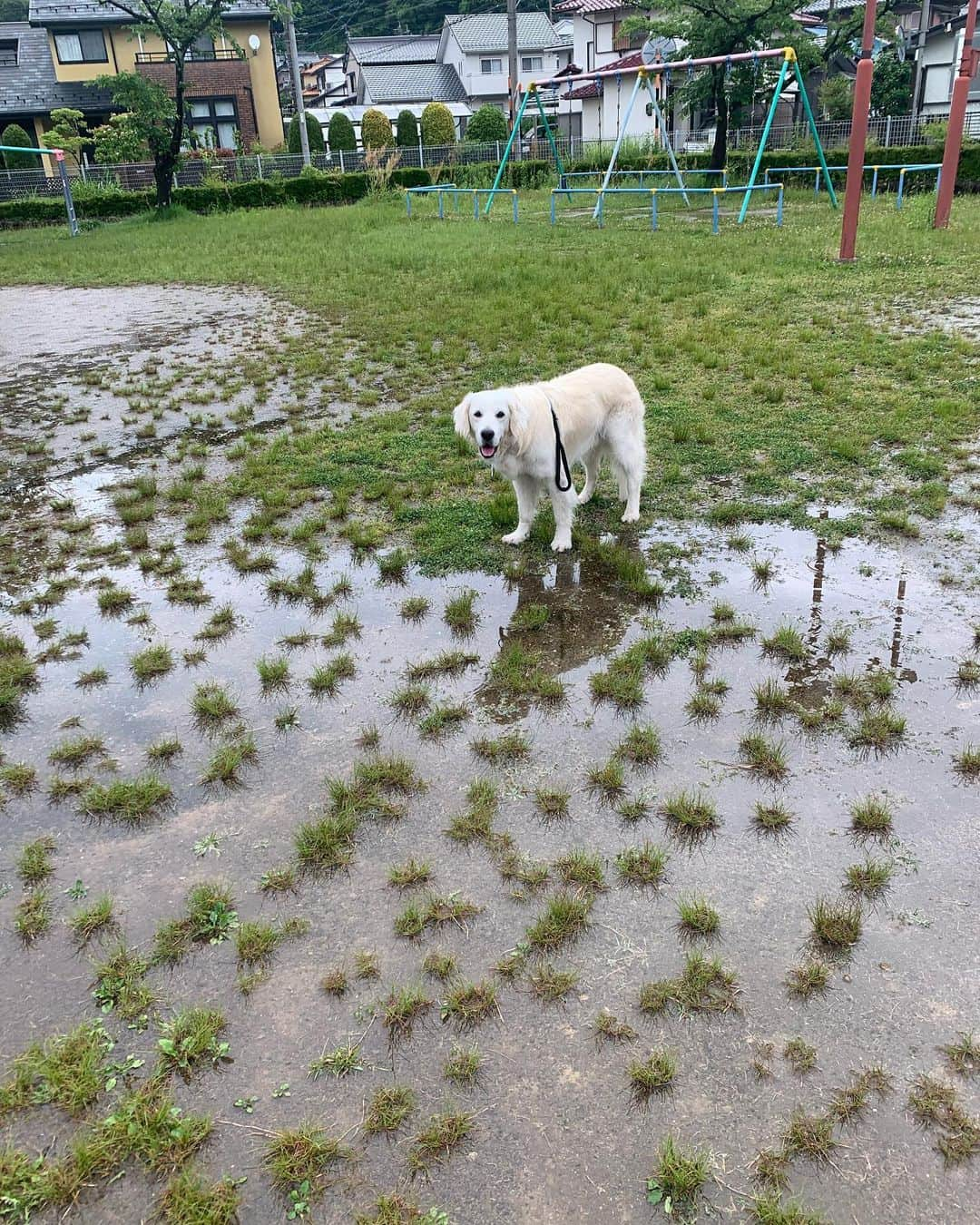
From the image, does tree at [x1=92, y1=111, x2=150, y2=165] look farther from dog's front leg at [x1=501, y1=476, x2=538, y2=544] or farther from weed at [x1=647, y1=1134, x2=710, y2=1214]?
weed at [x1=647, y1=1134, x2=710, y2=1214]

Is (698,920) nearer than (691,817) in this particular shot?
Yes

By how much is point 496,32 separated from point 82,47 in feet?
89.6

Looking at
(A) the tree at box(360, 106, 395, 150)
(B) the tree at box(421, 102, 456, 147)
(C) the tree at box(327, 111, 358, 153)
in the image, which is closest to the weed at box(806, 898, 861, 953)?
(A) the tree at box(360, 106, 395, 150)

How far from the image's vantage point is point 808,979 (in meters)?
2.28

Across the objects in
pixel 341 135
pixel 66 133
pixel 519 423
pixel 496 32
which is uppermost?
pixel 496 32

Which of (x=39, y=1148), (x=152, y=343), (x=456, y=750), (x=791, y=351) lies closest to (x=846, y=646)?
(x=456, y=750)

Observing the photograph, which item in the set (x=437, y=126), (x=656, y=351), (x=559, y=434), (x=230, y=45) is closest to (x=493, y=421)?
(x=559, y=434)

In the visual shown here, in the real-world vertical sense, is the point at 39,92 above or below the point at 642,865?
above

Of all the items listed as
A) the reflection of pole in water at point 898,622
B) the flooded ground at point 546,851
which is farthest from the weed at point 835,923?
the reflection of pole in water at point 898,622

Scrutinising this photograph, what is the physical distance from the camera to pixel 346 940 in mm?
2500

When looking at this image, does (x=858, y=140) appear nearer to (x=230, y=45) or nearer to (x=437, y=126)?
(x=437, y=126)

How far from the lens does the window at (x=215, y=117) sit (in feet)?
128

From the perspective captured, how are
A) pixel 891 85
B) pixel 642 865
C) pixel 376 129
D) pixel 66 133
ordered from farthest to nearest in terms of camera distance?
1. pixel 376 129
2. pixel 66 133
3. pixel 891 85
4. pixel 642 865

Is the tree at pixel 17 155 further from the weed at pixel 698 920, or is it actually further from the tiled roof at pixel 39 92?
the weed at pixel 698 920
